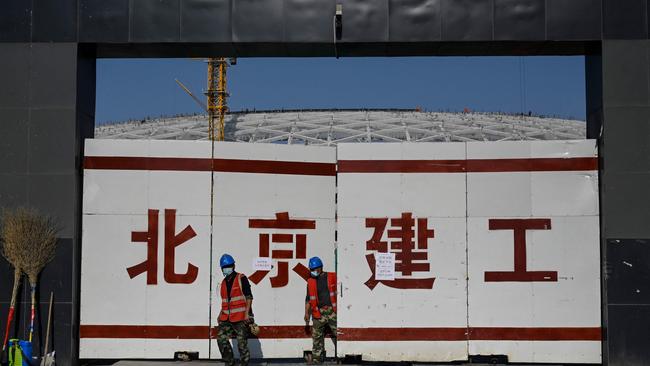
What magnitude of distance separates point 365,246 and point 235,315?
8.10 ft

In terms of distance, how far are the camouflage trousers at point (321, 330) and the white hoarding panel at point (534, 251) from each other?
7.31 ft

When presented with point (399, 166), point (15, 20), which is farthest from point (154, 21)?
point (399, 166)

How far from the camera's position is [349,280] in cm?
1311

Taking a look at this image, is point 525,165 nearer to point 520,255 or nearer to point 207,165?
point 520,255

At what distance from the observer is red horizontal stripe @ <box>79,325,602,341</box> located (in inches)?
506

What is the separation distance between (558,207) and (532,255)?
882mm

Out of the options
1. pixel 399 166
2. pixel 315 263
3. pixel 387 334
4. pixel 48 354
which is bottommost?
pixel 48 354

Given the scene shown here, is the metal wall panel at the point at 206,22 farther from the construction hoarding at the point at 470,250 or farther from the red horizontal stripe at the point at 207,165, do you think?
the construction hoarding at the point at 470,250

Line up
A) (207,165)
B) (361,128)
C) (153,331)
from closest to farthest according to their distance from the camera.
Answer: (153,331)
(207,165)
(361,128)

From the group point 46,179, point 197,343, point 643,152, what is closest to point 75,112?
point 46,179

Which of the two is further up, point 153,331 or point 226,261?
point 226,261

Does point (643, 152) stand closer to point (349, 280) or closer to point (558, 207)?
point (558, 207)

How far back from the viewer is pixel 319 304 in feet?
42.3

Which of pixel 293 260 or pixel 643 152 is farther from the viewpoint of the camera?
pixel 293 260
